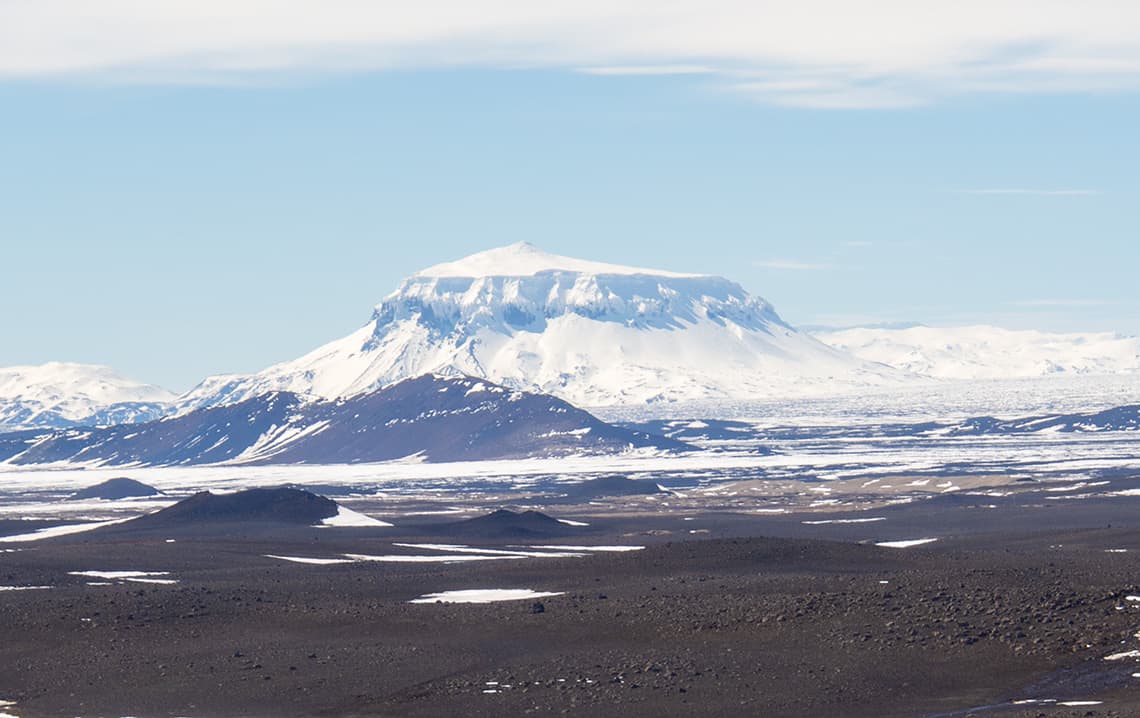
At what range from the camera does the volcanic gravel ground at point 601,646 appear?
4228 centimetres

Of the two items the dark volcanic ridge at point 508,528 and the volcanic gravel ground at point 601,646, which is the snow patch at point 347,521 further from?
the volcanic gravel ground at point 601,646

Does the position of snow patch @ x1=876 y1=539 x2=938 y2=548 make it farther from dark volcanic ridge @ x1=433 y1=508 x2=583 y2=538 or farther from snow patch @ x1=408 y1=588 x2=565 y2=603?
snow patch @ x1=408 y1=588 x2=565 y2=603

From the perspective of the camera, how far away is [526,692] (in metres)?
43.0

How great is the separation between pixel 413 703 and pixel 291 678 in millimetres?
4253

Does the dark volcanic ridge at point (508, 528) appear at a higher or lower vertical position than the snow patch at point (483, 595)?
lower

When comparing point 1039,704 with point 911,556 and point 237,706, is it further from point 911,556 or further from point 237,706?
point 911,556

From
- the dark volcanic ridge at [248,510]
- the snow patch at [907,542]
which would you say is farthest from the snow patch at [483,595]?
the dark volcanic ridge at [248,510]

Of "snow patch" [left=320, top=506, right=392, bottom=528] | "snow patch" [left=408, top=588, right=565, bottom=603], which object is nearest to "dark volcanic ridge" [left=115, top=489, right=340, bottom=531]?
"snow patch" [left=320, top=506, right=392, bottom=528]

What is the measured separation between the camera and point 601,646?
160 ft

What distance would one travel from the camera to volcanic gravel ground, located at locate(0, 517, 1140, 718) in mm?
42281

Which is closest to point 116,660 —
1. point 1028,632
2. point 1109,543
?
point 1028,632

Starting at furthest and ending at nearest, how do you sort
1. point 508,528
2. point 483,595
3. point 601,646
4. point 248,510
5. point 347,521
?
1. point 248,510
2. point 347,521
3. point 508,528
4. point 483,595
5. point 601,646

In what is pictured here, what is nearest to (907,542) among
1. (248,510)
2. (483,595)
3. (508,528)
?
(508,528)

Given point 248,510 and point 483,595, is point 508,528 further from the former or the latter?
point 483,595
